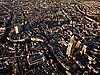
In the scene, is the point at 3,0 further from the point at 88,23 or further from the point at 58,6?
the point at 88,23

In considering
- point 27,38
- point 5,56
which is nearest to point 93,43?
point 27,38

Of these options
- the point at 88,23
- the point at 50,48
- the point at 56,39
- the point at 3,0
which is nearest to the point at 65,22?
the point at 88,23

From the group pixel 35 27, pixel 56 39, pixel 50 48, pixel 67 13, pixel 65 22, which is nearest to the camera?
pixel 50 48

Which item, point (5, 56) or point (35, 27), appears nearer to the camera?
point (5, 56)

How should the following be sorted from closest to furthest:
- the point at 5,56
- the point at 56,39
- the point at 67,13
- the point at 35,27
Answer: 1. the point at 5,56
2. the point at 56,39
3. the point at 35,27
4. the point at 67,13

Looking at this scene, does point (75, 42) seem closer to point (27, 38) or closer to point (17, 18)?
point (27, 38)

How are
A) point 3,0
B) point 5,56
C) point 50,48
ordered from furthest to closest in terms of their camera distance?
1. point 3,0
2. point 50,48
3. point 5,56
